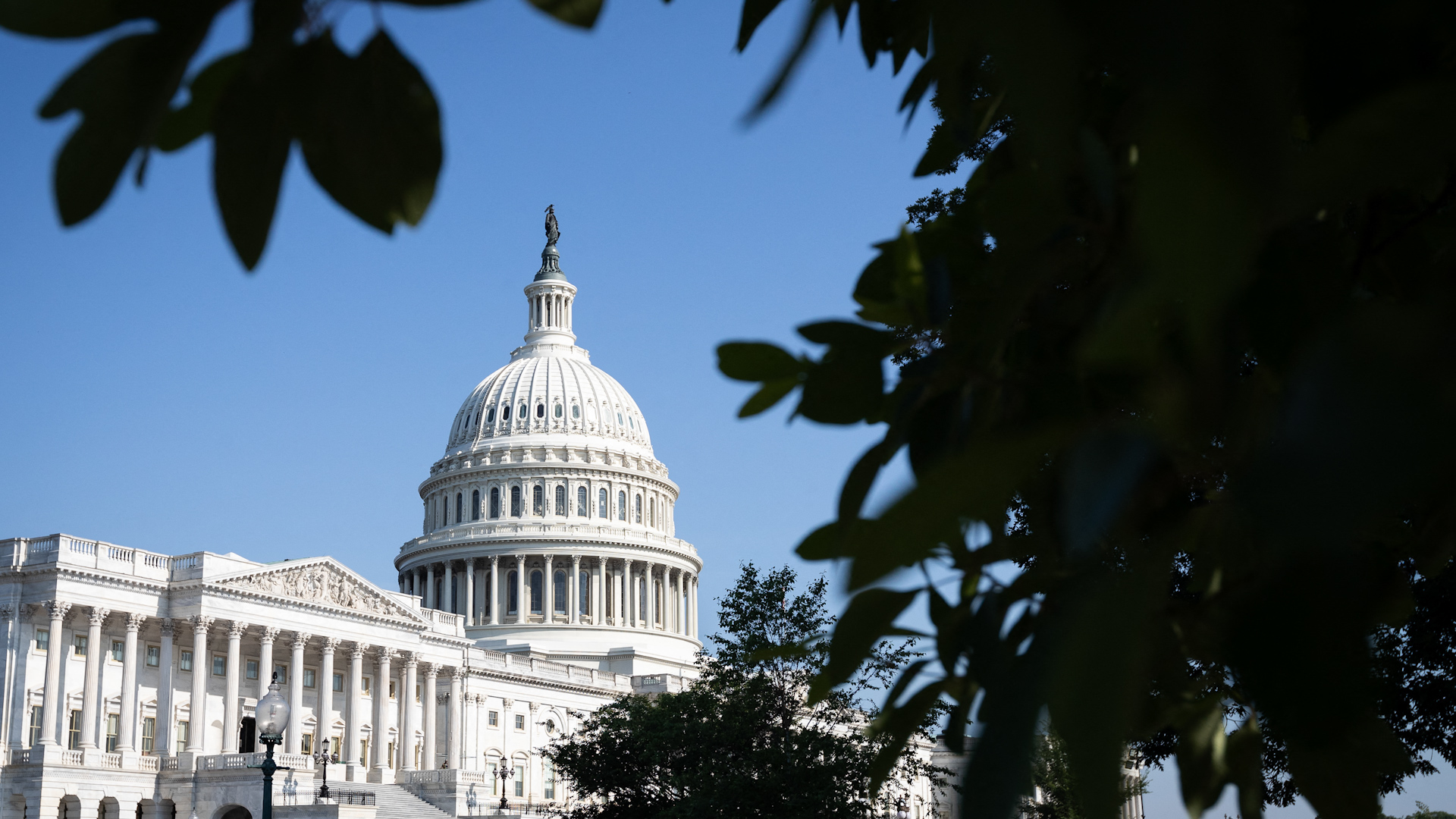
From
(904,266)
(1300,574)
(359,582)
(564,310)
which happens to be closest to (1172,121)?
(1300,574)

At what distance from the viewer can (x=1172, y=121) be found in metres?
0.71

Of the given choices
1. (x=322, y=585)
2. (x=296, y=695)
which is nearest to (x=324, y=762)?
(x=296, y=695)

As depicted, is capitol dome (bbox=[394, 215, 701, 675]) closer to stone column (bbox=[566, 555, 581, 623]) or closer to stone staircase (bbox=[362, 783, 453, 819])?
stone column (bbox=[566, 555, 581, 623])

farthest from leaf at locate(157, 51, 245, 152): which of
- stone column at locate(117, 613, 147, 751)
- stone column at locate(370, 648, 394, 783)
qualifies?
stone column at locate(370, 648, 394, 783)

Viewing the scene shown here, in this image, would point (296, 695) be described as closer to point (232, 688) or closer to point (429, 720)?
point (232, 688)

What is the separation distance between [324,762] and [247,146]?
211 feet

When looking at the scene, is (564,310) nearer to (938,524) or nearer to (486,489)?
(486,489)

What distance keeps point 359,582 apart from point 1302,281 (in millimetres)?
78126

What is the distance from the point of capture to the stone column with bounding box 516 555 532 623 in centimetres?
10444

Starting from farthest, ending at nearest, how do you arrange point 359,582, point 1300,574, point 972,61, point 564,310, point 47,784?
point 564,310 → point 359,582 → point 47,784 → point 972,61 → point 1300,574

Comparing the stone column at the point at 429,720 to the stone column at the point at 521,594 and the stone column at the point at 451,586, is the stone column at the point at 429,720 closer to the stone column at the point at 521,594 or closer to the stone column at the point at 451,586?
the stone column at the point at 521,594

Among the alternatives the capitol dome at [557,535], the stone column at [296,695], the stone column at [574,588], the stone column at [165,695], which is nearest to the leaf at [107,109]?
the stone column at [165,695]

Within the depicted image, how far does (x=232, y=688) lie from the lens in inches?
2653

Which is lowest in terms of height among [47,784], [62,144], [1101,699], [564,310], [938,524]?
[1101,699]
